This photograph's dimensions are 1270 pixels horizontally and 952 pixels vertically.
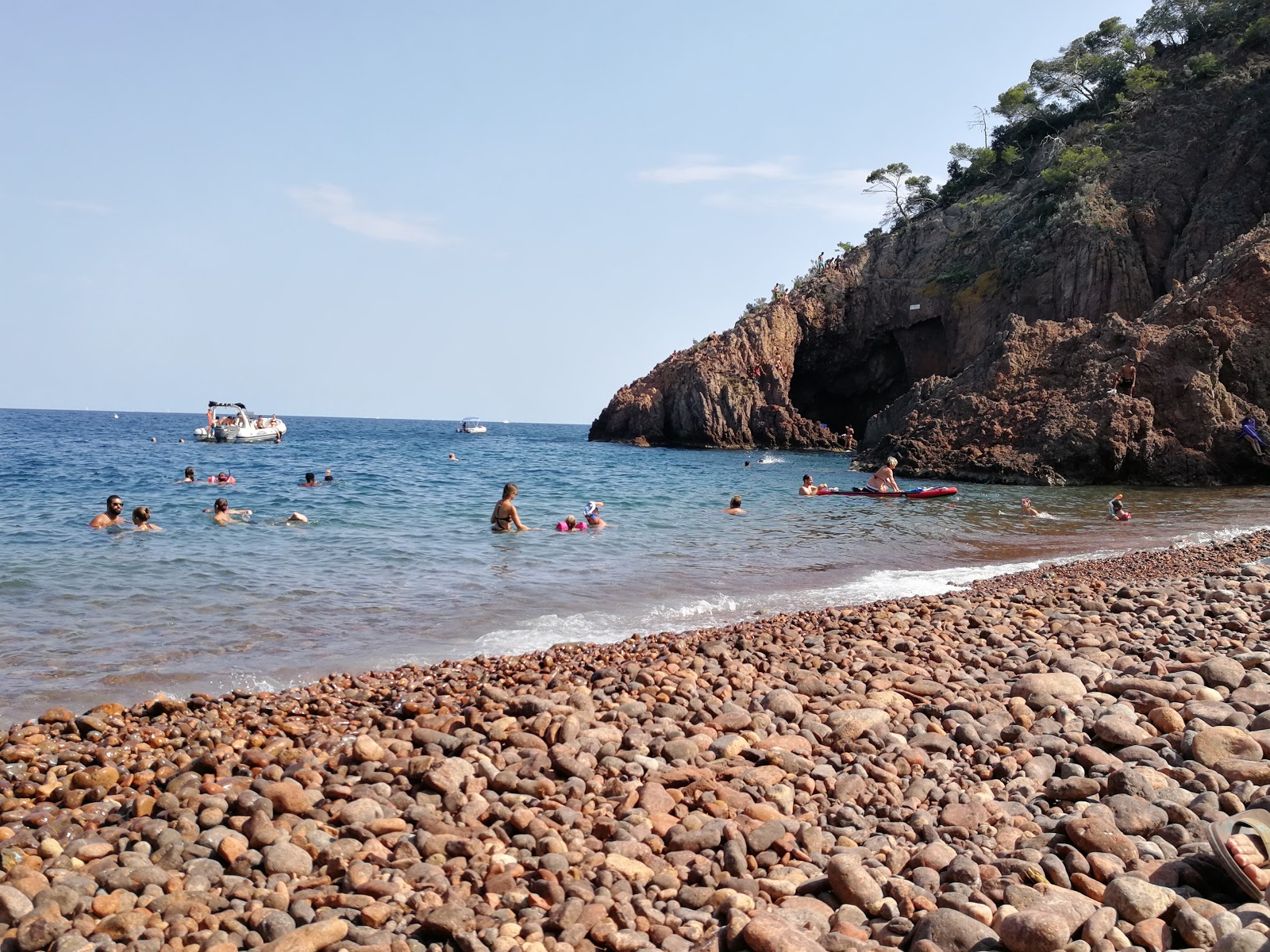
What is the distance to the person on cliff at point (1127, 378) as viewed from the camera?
28562 mm

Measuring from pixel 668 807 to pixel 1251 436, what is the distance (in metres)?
28.8

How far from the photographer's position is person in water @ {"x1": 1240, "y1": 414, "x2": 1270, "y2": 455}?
2619 centimetres

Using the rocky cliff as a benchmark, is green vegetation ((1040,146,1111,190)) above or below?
above

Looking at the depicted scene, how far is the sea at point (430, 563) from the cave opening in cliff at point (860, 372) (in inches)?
1033

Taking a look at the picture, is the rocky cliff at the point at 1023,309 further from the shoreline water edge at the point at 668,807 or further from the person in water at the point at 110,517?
the shoreline water edge at the point at 668,807

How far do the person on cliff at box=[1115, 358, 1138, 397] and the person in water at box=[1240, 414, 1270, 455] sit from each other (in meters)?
3.26

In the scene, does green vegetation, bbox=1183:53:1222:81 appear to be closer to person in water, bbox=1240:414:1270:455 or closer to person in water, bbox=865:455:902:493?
person in water, bbox=1240:414:1270:455

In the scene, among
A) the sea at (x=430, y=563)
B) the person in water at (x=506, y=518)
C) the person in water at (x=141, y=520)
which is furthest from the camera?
the person in water at (x=506, y=518)

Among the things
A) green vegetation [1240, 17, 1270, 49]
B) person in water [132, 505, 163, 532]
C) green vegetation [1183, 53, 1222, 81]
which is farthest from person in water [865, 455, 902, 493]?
green vegetation [1240, 17, 1270, 49]

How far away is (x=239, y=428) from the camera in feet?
175

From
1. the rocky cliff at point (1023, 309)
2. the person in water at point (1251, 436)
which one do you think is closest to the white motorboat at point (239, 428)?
the rocky cliff at point (1023, 309)

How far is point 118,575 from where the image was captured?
11266mm

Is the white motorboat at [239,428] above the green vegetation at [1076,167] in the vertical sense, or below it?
below

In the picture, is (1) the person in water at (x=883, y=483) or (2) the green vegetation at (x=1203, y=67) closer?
(1) the person in water at (x=883, y=483)
